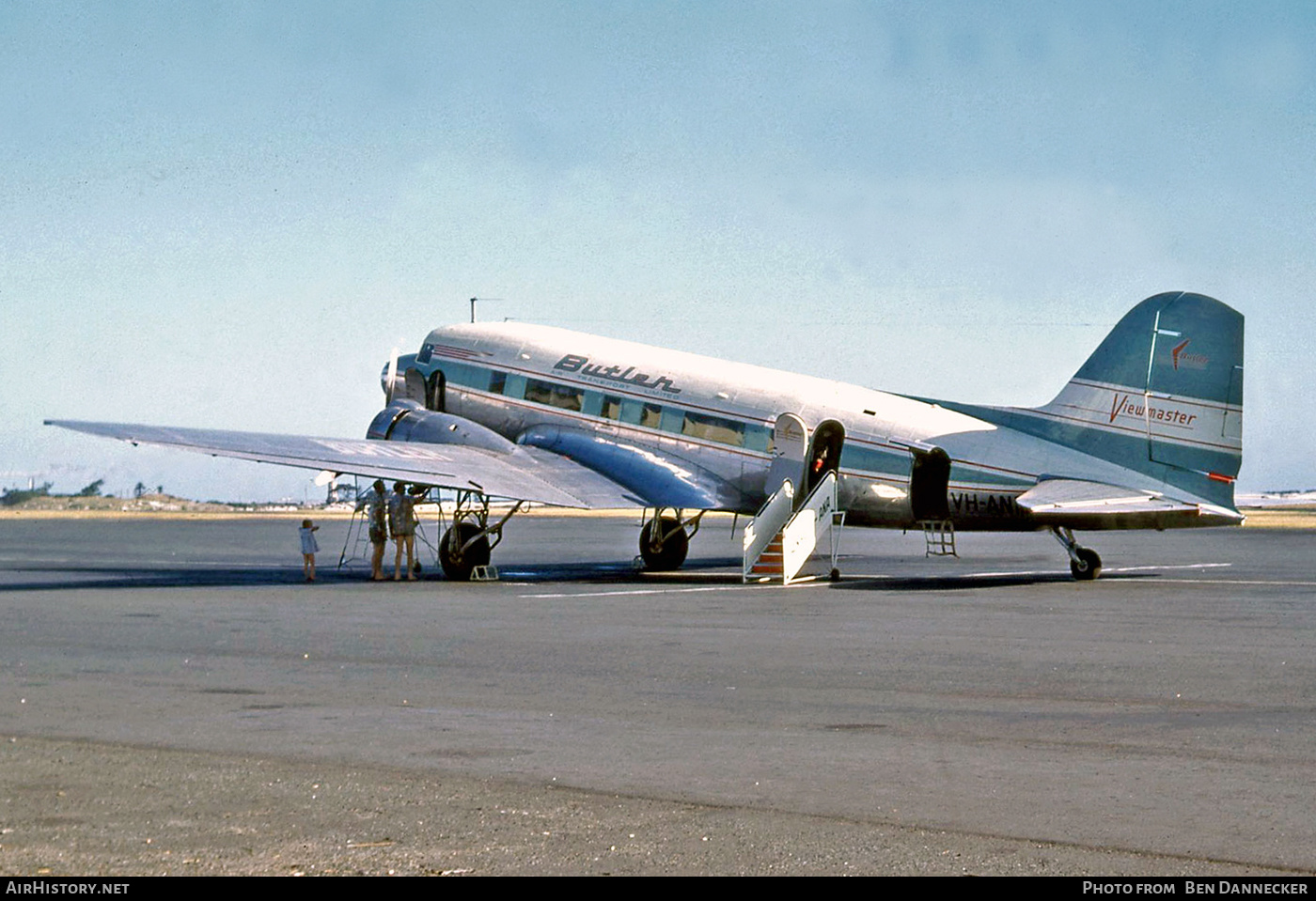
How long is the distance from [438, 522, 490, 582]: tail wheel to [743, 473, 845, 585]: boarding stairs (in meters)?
5.33

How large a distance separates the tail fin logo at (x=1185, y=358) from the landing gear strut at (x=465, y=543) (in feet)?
41.6

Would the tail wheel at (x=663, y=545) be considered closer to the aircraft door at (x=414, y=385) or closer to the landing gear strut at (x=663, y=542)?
the landing gear strut at (x=663, y=542)

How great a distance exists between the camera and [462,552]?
32188mm

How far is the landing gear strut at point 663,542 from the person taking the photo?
1407 inches

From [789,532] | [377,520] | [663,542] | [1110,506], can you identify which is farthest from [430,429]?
[1110,506]

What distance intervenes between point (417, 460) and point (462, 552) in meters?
2.03

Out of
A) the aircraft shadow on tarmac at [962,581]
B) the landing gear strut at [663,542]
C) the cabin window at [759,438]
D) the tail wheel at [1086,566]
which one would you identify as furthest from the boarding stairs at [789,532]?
the tail wheel at [1086,566]

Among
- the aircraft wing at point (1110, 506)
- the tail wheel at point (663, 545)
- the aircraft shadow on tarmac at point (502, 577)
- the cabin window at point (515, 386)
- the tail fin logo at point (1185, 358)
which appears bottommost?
the aircraft shadow on tarmac at point (502, 577)

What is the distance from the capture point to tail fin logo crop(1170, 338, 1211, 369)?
2873 cm

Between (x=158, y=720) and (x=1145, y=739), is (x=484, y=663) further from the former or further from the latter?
(x=1145, y=739)

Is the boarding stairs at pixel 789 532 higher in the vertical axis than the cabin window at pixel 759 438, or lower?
lower

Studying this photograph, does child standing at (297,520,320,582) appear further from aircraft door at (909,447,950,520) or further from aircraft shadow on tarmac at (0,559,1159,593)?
aircraft door at (909,447,950,520)

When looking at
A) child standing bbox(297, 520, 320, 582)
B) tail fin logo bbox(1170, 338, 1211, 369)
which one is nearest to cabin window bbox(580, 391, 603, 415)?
child standing bbox(297, 520, 320, 582)
